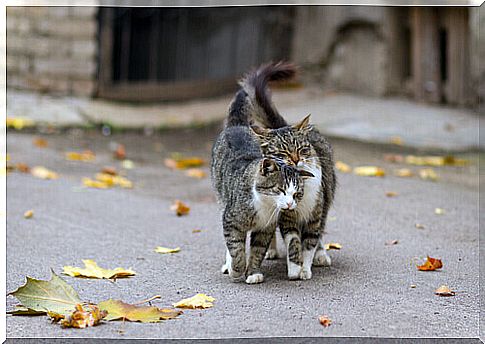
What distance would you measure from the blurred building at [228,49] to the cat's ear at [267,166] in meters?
5.81

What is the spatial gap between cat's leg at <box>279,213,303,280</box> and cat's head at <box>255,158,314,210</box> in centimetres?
22

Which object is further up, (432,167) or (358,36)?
(358,36)

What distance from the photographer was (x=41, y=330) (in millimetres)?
3178

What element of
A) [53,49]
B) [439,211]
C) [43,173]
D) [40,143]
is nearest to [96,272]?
[439,211]

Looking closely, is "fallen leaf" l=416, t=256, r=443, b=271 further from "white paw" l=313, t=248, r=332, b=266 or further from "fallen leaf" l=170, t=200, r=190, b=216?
"fallen leaf" l=170, t=200, r=190, b=216

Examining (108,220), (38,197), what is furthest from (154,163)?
(108,220)

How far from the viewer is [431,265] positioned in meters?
4.24

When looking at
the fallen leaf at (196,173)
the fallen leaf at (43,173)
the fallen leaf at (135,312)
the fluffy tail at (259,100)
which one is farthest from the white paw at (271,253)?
the fallen leaf at (43,173)

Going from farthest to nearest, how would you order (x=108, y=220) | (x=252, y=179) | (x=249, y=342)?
(x=108, y=220)
(x=252, y=179)
(x=249, y=342)

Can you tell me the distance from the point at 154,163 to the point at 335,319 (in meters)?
5.00

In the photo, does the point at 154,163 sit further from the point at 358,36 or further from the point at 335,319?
the point at 335,319

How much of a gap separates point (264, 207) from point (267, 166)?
0.72 feet

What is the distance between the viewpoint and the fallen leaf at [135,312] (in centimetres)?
331

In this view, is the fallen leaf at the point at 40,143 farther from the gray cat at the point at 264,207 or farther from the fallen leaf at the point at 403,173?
the gray cat at the point at 264,207
